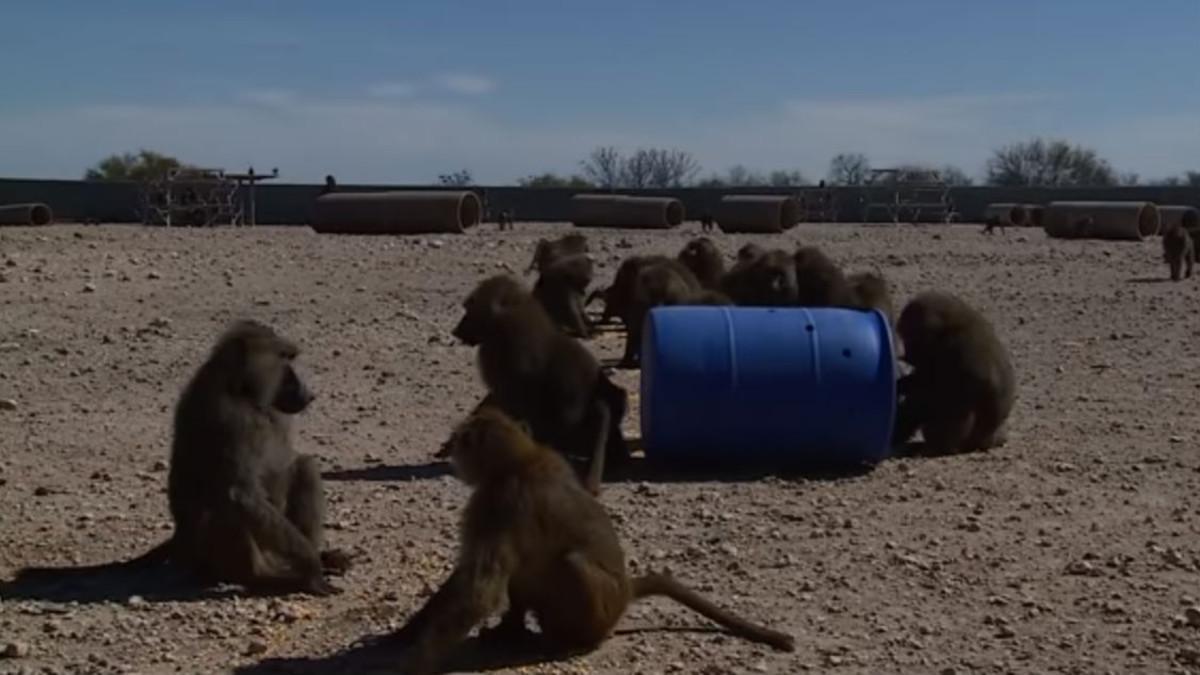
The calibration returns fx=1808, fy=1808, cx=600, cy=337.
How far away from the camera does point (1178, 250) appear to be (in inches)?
969

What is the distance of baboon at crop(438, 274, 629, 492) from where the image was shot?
32.1 feet

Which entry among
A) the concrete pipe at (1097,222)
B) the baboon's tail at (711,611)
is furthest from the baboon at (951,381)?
the concrete pipe at (1097,222)

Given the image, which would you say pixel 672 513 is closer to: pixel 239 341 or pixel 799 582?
pixel 799 582

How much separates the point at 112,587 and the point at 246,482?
76 cm

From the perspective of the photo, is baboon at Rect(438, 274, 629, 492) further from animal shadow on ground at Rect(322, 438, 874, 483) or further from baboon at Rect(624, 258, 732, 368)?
baboon at Rect(624, 258, 732, 368)

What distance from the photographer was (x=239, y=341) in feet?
24.6

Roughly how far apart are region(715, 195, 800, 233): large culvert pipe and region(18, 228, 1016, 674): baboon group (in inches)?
1067

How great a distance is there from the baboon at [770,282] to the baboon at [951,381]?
9.35ft

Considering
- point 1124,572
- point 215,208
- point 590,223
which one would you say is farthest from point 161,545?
point 215,208

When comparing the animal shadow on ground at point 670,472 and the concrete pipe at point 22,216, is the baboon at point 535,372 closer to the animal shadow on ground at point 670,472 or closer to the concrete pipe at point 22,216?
the animal shadow on ground at point 670,472

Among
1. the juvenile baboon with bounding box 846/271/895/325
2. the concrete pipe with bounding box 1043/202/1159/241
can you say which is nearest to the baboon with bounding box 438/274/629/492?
the juvenile baboon with bounding box 846/271/895/325

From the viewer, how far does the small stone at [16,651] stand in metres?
6.46

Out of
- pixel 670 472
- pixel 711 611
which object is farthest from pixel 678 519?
pixel 711 611

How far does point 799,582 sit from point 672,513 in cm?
147
